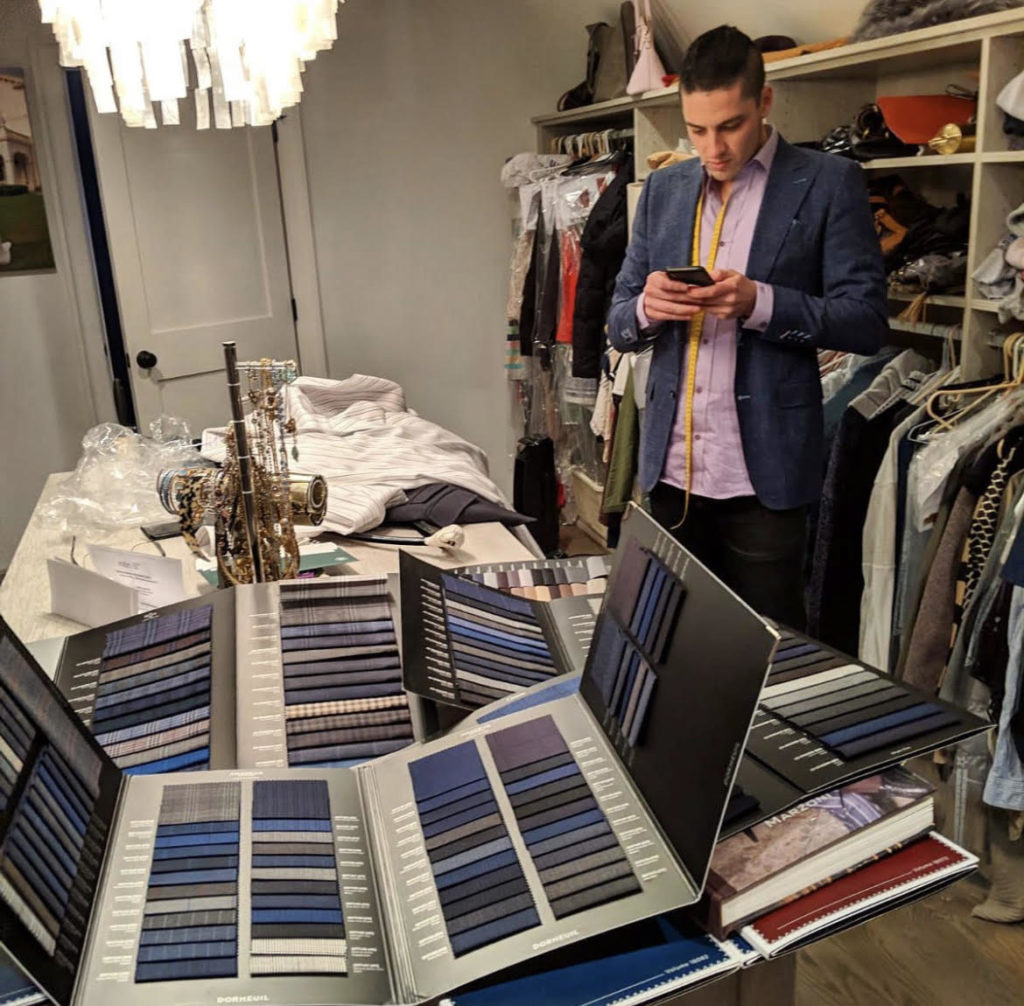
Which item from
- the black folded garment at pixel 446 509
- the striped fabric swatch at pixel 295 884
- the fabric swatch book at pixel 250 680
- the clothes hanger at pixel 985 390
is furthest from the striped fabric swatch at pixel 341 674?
the clothes hanger at pixel 985 390

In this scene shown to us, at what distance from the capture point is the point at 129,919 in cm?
82

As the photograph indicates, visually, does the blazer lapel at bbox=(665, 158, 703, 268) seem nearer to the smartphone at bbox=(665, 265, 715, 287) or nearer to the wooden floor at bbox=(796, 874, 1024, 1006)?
the smartphone at bbox=(665, 265, 715, 287)

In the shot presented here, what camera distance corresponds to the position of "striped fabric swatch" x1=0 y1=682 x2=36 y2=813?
0.80 metres

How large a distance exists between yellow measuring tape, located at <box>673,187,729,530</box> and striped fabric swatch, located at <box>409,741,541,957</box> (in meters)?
1.18

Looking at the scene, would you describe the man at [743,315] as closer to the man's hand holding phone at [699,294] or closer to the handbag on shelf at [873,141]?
the man's hand holding phone at [699,294]

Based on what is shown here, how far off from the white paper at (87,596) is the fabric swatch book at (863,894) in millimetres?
1049

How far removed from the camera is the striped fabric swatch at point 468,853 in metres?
0.82

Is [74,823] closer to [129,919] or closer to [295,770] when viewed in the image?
[129,919]

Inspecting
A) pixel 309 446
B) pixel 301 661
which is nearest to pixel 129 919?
pixel 301 661

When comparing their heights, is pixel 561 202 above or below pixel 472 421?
above

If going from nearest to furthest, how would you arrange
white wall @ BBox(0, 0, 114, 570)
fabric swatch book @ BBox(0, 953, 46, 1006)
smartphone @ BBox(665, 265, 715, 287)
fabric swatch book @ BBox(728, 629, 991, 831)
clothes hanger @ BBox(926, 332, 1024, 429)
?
fabric swatch book @ BBox(0, 953, 46, 1006), fabric swatch book @ BBox(728, 629, 991, 831), smartphone @ BBox(665, 265, 715, 287), clothes hanger @ BBox(926, 332, 1024, 429), white wall @ BBox(0, 0, 114, 570)

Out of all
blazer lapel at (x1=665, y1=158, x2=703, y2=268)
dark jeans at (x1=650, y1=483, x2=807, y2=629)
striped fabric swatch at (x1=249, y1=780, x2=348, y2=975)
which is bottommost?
dark jeans at (x1=650, y1=483, x2=807, y2=629)

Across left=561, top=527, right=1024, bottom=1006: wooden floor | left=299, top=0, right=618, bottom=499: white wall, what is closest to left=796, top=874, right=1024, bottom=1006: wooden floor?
left=561, top=527, right=1024, bottom=1006: wooden floor

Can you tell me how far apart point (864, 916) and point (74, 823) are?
657 millimetres
